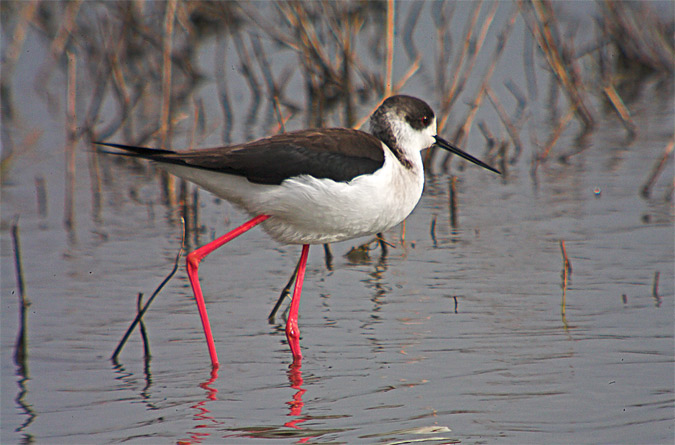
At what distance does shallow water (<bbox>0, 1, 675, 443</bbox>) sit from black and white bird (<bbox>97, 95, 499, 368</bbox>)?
1.17ft

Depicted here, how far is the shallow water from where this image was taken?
3477mm

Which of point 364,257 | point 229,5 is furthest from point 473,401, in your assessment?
point 229,5

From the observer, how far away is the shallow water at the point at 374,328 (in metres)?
3.48

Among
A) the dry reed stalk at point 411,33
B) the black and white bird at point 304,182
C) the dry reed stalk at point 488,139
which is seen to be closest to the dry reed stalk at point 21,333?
the black and white bird at point 304,182

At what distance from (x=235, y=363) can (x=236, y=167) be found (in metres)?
0.88

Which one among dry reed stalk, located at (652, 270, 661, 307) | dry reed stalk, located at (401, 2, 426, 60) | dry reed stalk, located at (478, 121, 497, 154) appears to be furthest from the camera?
dry reed stalk, located at (401, 2, 426, 60)

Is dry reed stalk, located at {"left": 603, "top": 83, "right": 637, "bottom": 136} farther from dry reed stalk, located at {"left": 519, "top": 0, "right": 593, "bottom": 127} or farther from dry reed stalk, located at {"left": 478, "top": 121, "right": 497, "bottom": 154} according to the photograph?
dry reed stalk, located at {"left": 478, "top": 121, "right": 497, "bottom": 154}

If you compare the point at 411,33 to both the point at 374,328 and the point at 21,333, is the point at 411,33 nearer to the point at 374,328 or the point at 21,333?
the point at 374,328

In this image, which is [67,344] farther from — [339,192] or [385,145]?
[385,145]

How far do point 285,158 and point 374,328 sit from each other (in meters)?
0.98

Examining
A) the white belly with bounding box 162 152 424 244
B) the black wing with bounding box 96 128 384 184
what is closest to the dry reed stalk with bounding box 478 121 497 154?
the white belly with bounding box 162 152 424 244

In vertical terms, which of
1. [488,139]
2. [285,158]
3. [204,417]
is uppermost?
[488,139]

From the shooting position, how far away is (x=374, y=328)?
179 inches

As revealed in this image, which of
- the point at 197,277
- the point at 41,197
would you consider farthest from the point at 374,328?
the point at 41,197
